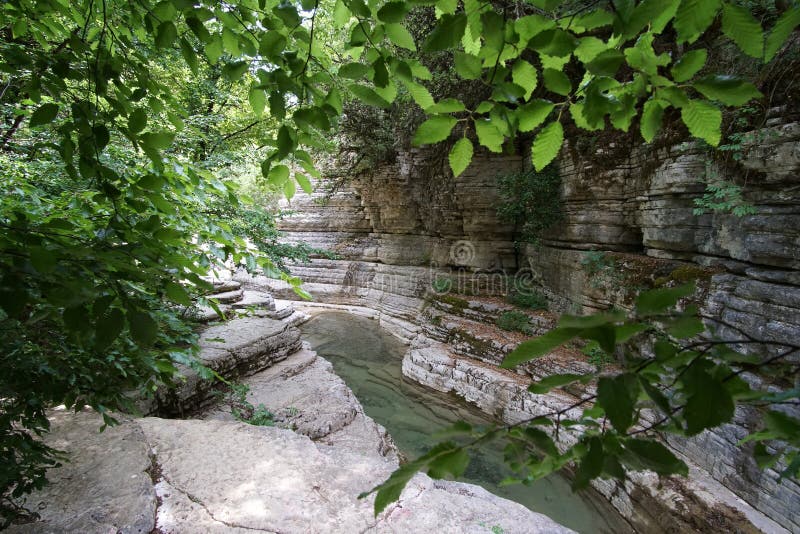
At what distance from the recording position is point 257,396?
597 centimetres

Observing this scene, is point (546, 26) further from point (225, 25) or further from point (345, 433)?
point (345, 433)

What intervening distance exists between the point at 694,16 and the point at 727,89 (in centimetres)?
17

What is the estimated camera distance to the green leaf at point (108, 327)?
0.78 metres

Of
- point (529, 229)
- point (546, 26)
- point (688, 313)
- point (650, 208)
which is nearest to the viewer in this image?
point (688, 313)

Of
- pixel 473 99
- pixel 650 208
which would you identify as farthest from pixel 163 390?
pixel 473 99

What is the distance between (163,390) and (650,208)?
867 cm

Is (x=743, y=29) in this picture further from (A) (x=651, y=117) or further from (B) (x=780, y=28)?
(A) (x=651, y=117)

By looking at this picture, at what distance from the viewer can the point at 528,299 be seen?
386 inches

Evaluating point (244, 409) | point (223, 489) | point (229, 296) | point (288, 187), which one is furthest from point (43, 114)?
point (229, 296)

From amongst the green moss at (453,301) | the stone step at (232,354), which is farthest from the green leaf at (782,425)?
the green moss at (453,301)

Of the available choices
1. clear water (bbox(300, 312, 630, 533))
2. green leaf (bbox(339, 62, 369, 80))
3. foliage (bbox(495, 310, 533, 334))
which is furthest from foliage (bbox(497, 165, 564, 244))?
green leaf (bbox(339, 62, 369, 80))

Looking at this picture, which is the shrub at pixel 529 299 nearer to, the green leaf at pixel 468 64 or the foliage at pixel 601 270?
the foliage at pixel 601 270

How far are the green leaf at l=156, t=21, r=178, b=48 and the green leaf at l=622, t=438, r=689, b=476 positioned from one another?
1683 millimetres

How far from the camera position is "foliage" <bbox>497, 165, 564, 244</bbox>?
9305 millimetres
